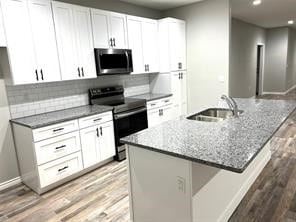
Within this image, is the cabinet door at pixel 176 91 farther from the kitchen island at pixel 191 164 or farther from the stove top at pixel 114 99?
the kitchen island at pixel 191 164

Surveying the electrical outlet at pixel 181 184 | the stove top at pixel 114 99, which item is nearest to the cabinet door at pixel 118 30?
the stove top at pixel 114 99

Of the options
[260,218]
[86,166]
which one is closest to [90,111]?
[86,166]

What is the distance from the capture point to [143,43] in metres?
4.17

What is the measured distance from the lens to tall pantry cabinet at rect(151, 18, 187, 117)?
434cm

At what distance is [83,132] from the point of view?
300cm

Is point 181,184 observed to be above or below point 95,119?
below

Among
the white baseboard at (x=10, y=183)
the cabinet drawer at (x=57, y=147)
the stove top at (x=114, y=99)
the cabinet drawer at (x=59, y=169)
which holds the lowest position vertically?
the white baseboard at (x=10, y=183)

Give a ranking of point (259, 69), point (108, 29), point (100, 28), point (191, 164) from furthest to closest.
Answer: point (259, 69) < point (108, 29) < point (100, 28) < point (191, 164)

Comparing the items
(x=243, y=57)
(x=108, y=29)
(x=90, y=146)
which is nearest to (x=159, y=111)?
(x=90, y=146)

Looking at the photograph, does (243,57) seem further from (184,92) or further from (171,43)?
(171,43)

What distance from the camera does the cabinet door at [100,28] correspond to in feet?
11.0

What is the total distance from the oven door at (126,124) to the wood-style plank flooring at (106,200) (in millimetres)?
411

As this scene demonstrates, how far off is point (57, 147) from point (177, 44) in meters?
3.07

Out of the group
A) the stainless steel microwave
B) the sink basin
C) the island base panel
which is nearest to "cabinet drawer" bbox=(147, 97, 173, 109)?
the stainless steel microwave
